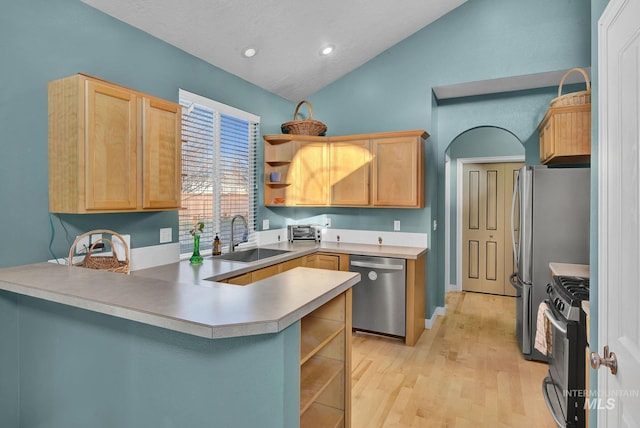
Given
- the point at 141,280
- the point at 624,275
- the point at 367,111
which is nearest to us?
the point at 624,275

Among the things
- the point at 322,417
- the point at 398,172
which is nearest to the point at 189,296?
the point at 322,417

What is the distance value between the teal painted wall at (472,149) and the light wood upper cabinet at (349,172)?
1.74 m

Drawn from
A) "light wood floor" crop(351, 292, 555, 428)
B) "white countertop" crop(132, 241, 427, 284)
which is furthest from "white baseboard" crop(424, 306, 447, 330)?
"white countertop" crop(132, 241, 427, 284)

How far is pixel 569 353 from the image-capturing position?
200 cm

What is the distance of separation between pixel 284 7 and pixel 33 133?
207 cm

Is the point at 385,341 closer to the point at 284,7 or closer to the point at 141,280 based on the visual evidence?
the point at 141,280

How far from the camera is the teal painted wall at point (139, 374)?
1243mm

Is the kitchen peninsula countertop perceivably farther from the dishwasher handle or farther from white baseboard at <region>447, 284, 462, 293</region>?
white baseboard at <region>447, 284, 462, 293</region>

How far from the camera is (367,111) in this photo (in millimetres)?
4238

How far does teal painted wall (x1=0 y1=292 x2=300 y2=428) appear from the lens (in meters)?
1.24

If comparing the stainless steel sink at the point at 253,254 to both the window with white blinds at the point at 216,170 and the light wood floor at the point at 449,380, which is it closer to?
the window with white blinds at the point at 216,170

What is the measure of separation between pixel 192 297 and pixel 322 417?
0.94 m

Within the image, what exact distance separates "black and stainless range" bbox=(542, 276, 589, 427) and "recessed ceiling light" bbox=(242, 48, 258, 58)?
10.3 feet

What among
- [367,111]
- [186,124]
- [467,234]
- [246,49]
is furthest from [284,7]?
[467,234]
